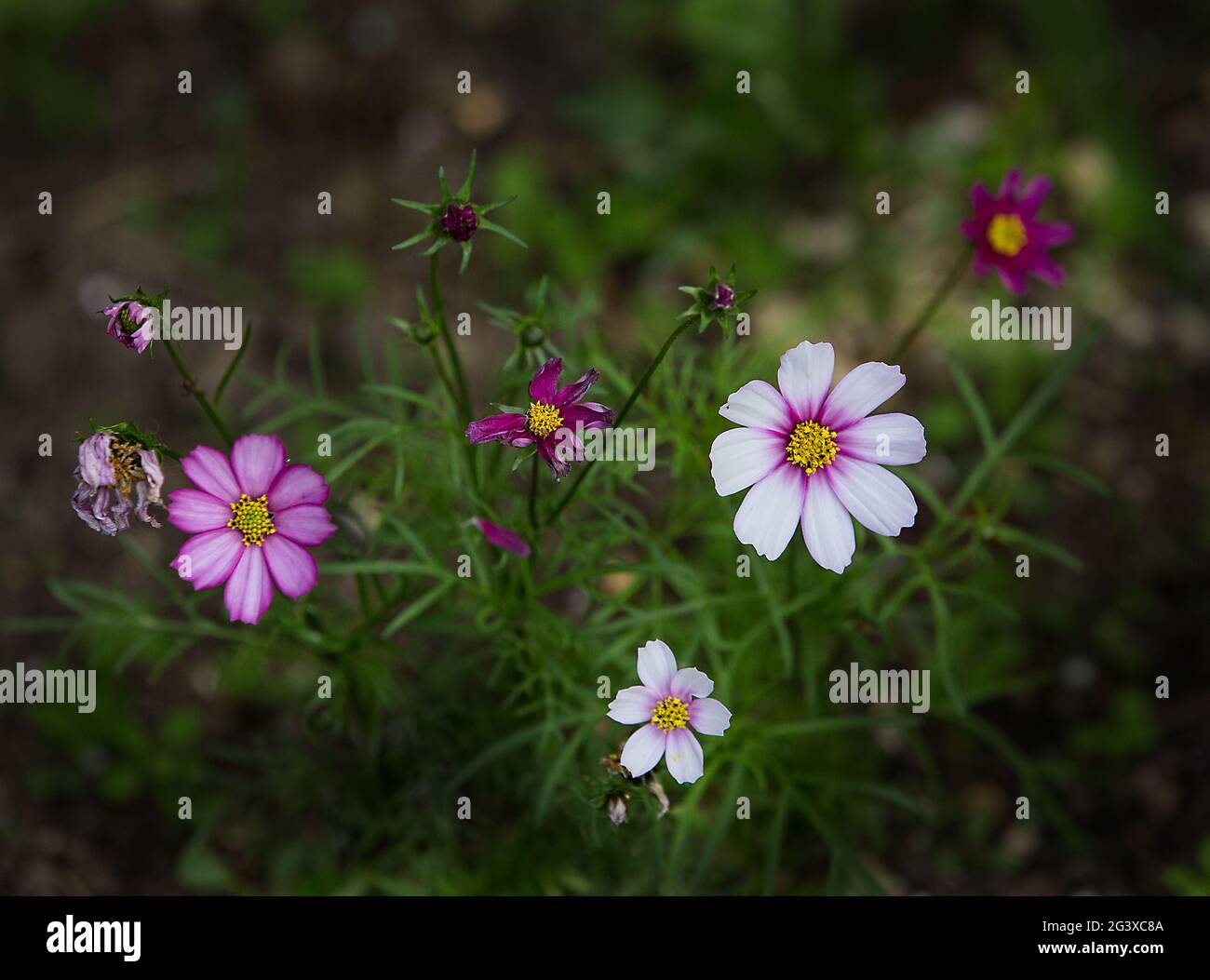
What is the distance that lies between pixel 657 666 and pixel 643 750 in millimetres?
109

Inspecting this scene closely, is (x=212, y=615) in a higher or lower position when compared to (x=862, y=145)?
lower

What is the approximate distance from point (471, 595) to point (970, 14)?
7.76ft

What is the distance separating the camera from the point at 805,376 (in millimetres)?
1453

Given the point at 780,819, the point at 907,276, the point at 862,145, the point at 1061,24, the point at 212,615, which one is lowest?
the point at 780,819

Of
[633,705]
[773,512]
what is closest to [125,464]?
[633,705]

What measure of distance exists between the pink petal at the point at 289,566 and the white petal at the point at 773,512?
0.54m

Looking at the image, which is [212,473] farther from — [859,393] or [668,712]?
[859,393]

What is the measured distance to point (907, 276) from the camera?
9.68ft

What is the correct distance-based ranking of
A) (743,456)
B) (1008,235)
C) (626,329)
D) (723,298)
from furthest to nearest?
(626,329) → (1008,235) → (743,456) → (723,298)

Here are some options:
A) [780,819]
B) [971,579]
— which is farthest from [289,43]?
[780,819]

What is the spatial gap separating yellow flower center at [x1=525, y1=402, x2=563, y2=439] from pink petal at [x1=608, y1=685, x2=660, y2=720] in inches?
13.1

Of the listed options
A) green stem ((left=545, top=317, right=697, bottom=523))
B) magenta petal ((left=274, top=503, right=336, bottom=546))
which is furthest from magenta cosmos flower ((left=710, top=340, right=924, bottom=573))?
magenta petal ((left=274, top=503, right=336, bottom=546))

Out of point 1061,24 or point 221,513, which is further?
point 1061,24
